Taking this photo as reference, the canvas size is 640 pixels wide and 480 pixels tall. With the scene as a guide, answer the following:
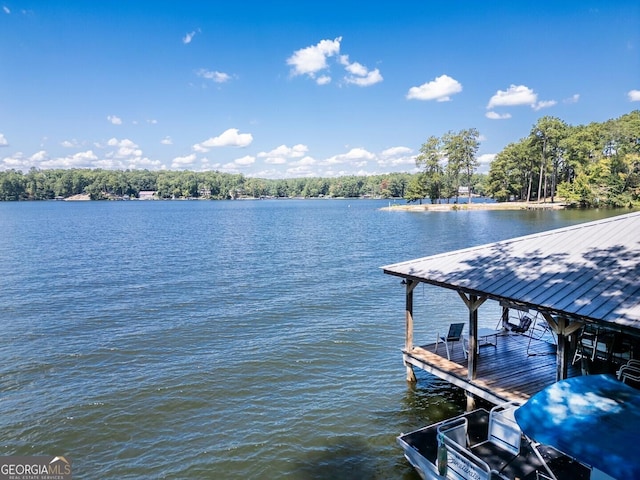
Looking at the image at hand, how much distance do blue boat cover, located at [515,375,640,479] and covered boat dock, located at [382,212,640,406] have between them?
100cm

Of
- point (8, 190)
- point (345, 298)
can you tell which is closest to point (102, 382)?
point (345, 298)

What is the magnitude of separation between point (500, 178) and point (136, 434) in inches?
3715

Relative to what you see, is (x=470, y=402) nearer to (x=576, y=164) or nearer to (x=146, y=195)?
(x=576, y=164)

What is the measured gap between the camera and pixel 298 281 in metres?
23.4

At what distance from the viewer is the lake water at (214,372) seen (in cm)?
875

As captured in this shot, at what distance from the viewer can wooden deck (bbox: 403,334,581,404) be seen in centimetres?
870

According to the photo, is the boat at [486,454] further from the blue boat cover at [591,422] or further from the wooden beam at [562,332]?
the wooden beam at [562,332]

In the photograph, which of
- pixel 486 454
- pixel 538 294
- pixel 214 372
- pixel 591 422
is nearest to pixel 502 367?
pixel 538 294

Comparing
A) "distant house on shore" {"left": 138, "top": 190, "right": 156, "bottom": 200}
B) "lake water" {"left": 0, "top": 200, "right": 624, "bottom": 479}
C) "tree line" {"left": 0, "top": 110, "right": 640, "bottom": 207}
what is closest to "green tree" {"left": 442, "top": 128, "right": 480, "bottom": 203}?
"tree line" {"left": 0, "top": 110, "right": 640, "bottom": 207}

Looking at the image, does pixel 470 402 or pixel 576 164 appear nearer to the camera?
pixel 470 402

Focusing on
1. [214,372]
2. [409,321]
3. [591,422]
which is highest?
[591,422]

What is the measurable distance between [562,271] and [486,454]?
11.6 ft

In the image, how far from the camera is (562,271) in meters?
8.13

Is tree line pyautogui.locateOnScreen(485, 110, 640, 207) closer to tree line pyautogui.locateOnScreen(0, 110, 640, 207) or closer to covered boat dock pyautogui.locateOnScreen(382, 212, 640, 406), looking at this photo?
tree line pyautogui.locateOnScreen(0, 110, 640, 207)
